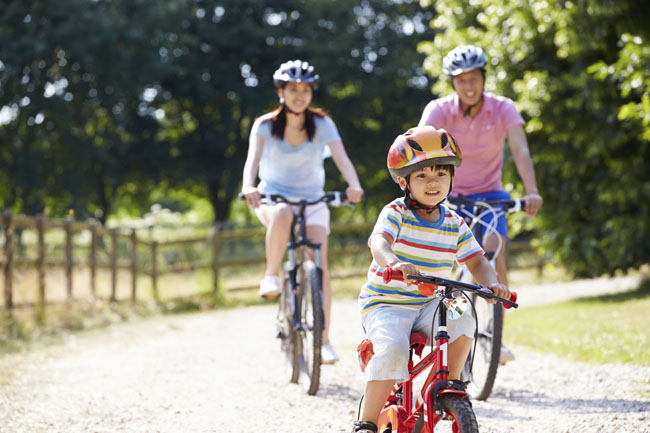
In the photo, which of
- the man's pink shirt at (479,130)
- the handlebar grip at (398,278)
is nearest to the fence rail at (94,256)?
the man's pink shirt at (479,130)

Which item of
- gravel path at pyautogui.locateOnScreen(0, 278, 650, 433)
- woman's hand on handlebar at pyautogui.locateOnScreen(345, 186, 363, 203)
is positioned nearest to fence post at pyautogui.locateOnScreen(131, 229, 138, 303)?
gravel path at pyautogui.locateOnScreen(0, 278, 650, 433)

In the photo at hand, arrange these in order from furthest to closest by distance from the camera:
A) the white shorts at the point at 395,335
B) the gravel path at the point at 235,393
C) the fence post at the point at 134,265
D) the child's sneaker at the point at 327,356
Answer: the fence post at the point at 134,265 → the child's sneaker at the point at 327,356 → the gravel path at the point at 235,393 → the white shorts at the point at 395,335

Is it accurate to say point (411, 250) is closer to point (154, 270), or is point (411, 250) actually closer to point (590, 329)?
point (590, 329)

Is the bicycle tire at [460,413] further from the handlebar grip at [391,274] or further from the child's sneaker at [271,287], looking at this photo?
the child's sneaker at [271,287]

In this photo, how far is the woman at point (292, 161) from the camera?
5.90 metres

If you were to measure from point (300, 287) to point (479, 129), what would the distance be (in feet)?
5.33

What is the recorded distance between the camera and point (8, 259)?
1007 cm

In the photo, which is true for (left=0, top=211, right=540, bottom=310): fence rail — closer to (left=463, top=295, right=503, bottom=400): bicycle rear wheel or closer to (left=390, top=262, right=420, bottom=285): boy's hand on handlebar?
(left=463, top=295, right=503, bottom=400): bicycle rear wheel

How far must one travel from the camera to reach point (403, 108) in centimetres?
3319

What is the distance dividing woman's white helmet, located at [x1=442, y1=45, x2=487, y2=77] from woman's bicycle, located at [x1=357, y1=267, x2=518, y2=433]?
2.39 meters

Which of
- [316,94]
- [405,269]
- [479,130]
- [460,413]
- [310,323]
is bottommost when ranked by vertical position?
[310,323]

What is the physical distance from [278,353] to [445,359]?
481cm

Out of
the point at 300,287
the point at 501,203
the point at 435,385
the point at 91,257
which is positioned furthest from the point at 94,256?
the point at 435,385

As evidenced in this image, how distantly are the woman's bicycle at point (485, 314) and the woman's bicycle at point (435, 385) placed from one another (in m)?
1.49
